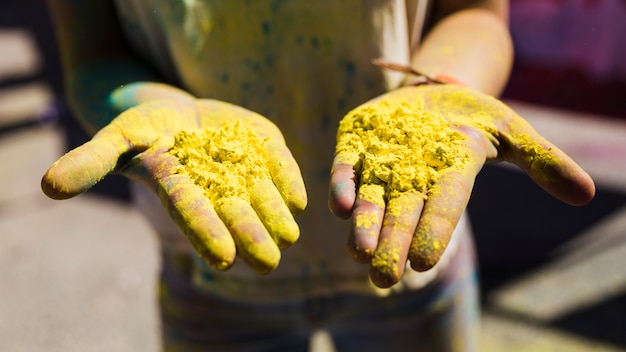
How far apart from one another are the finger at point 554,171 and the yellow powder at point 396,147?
73 millimetres

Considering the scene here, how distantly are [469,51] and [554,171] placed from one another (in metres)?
0.32

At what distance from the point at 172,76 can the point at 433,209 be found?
511 mm

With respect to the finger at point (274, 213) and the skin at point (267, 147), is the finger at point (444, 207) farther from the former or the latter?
the finger at point (274, 213)

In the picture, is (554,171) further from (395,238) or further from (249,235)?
(249,235)

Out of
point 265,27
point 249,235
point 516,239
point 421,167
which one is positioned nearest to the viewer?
point 249,235

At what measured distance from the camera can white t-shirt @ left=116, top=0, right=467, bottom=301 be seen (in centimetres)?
93

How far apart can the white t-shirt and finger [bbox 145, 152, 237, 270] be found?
209mm

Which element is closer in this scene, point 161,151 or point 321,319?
point 161,151

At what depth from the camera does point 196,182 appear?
2.56 feet

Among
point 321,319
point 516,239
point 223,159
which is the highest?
point 223,159

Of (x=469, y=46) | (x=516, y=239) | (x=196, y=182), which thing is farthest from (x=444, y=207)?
(x=516, y=239)

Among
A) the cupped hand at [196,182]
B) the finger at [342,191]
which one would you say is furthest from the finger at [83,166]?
the finger at [342,191]

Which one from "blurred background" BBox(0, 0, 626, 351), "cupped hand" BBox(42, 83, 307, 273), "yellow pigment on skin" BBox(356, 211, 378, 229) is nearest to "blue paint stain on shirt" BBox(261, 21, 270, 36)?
"cupped hand" BBox(42, 83, 307, 273)

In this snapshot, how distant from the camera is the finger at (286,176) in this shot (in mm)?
A: 753
